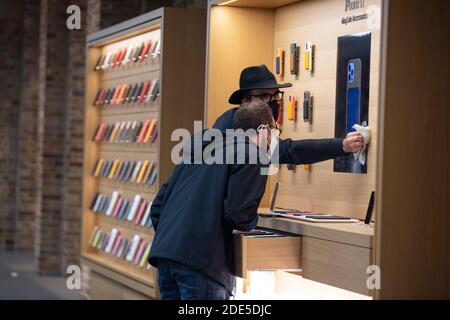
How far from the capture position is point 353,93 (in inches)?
207

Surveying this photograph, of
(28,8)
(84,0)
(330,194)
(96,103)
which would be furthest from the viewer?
(28,8)

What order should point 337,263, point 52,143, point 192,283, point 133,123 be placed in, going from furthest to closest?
point 52,143 → point 133,123 → point 337,263 → point 192,283

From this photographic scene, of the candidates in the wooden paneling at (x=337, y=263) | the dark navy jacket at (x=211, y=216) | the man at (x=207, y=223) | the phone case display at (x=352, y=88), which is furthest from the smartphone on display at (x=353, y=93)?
the dark navy jacket at (x=211, y=216)

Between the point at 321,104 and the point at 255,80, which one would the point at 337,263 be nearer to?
the point at 255,80

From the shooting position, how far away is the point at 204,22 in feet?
23.1

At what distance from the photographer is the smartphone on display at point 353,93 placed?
17.0 feet

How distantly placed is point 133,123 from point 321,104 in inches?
106

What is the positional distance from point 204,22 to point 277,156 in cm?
199

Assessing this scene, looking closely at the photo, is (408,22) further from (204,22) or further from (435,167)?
(204,22)

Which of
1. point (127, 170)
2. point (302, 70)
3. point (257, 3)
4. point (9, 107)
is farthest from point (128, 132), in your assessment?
point (9, 107)

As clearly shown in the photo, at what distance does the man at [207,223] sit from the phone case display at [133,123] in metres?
2.54

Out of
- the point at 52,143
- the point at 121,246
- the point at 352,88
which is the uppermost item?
the point at 352,88

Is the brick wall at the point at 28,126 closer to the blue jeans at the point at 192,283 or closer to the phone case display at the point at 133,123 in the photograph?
the phone case display at the point at 133,123

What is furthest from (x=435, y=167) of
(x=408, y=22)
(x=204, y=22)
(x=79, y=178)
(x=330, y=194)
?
(x=79, y=178)
